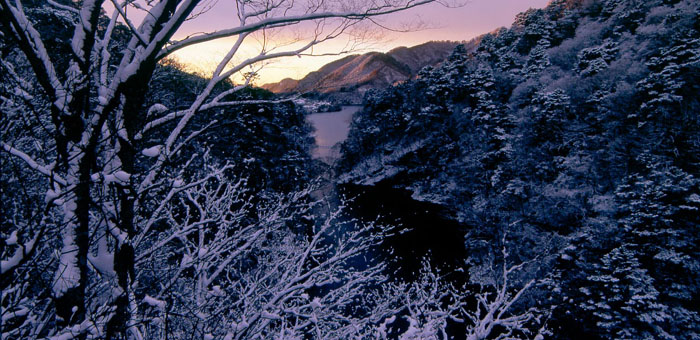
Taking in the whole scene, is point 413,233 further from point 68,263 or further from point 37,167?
point 37,167

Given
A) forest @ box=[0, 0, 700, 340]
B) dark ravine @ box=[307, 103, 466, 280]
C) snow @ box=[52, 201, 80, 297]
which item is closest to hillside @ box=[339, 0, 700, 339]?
forest @ box=[0, 0, 700, 340]

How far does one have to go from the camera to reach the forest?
7.86ft

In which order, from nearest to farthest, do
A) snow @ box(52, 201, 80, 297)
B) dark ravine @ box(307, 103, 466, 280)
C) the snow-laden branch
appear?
the snow-laden branch → snow @ box(52, 201, 80, 297) → dark ravine @ box(307, 103, 466, 280)

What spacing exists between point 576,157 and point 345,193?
24368 mm

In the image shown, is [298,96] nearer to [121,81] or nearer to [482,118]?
[121,81]

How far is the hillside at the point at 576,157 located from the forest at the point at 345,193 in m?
0.17

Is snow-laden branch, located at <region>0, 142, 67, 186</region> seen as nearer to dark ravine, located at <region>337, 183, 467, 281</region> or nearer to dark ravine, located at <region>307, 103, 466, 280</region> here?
dark ravine, located at <region>307, 103, 466, 280</region>

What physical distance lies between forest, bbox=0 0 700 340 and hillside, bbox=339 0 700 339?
175 mm

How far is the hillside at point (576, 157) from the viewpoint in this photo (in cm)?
1430

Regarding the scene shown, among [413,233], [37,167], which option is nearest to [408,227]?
[413,233]

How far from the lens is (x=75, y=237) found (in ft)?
7.60

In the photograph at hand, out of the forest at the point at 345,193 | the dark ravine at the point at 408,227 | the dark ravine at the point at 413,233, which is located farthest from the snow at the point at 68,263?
the dark ravine at the point at 413,233

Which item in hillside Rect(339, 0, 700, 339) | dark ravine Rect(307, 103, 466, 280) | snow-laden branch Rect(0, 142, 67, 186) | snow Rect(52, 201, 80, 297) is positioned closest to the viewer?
snow-laden branch Rect(0, 142, 67, 186)

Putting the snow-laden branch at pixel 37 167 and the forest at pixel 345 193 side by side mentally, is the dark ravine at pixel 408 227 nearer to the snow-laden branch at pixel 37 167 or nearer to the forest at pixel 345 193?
the forest at pixel 345 193
